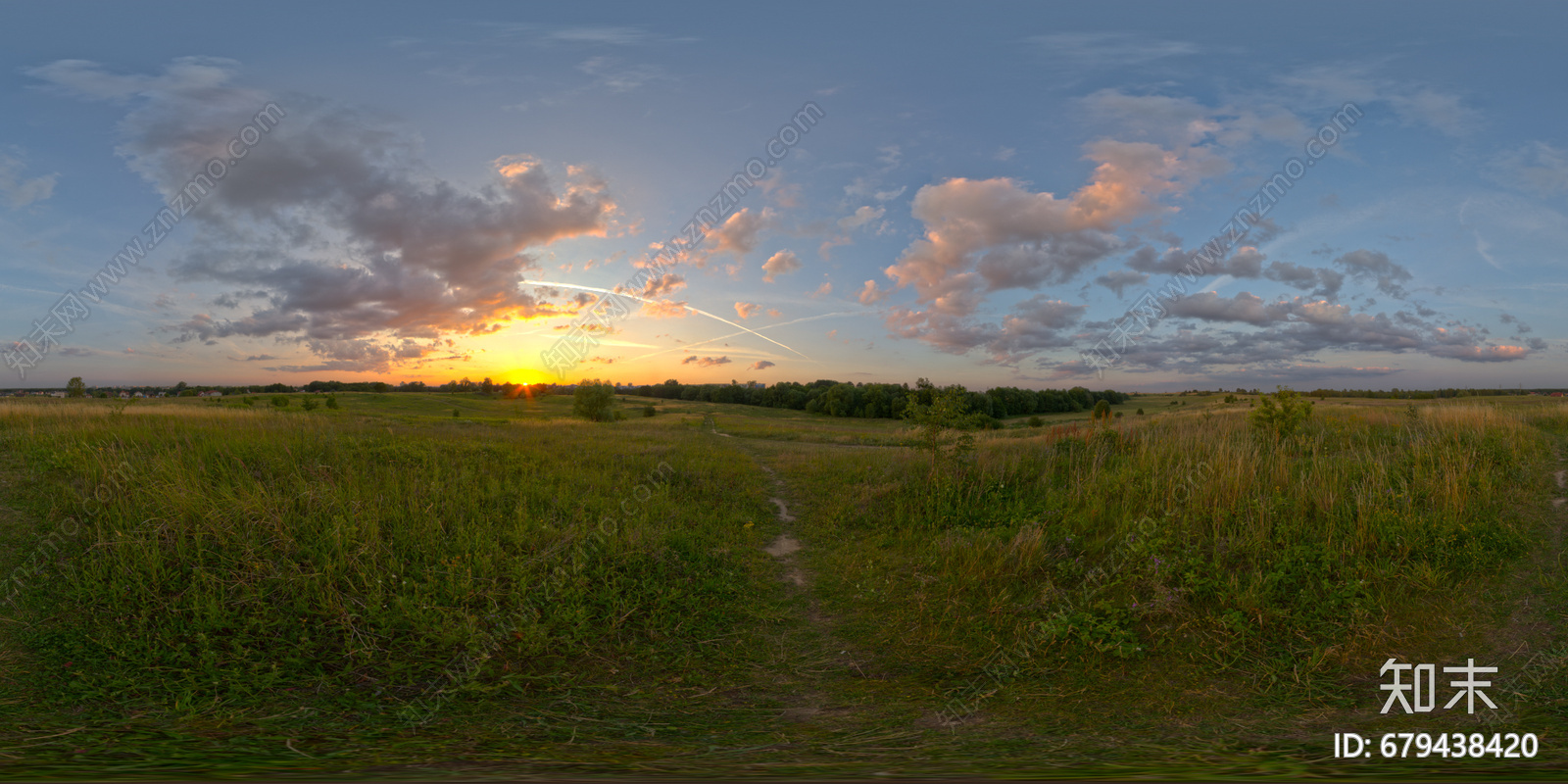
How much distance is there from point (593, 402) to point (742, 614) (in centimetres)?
5396

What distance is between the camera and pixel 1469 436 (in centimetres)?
1323

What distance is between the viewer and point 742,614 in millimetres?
7547

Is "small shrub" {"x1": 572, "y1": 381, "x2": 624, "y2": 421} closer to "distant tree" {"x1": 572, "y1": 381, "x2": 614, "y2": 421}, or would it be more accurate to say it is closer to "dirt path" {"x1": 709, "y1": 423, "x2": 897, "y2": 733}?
"distant tree" {"x1": 572, "y1": 381, "x2": 614, "y2": 421}

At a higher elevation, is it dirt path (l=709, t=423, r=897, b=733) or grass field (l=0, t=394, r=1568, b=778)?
grass field (l=0, t=394, r=1568, b=778)

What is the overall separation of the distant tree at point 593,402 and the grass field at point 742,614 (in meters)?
47.5

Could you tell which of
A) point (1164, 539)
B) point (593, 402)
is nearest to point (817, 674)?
point (1164, 539)

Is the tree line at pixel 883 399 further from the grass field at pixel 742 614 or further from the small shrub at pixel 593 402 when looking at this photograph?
the grass field at pixel 742 614

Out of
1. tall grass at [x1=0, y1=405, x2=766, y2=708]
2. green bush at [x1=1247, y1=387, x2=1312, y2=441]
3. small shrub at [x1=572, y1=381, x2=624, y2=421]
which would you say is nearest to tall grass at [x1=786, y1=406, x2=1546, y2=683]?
green bush at [x1=1247, y1=387, x2=1312, y2=441]

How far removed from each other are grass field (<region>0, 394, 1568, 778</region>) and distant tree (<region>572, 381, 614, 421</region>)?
47.5m

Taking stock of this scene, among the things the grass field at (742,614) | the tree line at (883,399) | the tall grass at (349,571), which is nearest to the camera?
the grass field at (742,614)

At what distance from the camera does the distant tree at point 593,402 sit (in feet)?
193

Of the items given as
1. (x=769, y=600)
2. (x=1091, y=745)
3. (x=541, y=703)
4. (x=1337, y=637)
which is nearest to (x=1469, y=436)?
(x=1337, y=637)

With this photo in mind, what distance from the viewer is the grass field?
4.84 meters

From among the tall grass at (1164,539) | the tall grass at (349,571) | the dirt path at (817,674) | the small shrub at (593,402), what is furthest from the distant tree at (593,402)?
the dirt path at (817,674)
